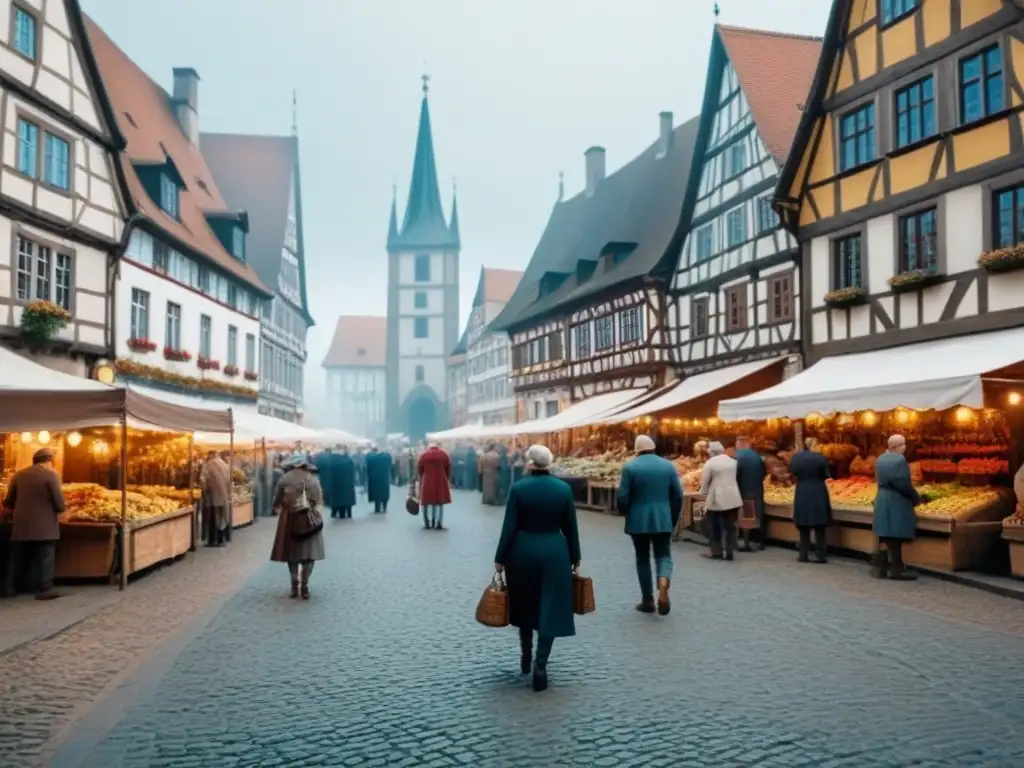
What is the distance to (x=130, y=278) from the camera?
25.3m

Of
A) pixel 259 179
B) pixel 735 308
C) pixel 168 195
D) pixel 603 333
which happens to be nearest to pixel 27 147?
pixel 168 195

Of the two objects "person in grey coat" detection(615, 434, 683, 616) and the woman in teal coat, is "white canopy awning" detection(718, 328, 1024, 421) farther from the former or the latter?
the woman in teal coat

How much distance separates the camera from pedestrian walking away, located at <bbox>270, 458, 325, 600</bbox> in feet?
37.5

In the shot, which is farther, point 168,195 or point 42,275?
point 168,195

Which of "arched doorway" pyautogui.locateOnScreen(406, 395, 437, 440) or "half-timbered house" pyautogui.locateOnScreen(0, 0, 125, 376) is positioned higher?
"half-timbered house" pyautogui.locateOnScreen(0, 0, 125, 376)

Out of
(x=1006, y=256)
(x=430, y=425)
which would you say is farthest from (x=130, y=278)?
(x=430, y=425)

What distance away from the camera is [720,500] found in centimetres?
1438

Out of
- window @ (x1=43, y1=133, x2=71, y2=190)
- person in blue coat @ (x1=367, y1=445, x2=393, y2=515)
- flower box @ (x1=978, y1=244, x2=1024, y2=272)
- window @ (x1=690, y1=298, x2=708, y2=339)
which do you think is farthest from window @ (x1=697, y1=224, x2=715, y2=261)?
window @ (x1=43, y1=133, x2=71, y2=190)

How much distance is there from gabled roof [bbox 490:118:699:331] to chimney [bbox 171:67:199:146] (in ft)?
47.6

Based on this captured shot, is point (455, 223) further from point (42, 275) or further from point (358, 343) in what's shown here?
point (42, 275)

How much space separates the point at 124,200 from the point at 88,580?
1296 cm

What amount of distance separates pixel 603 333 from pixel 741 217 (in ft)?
30.8

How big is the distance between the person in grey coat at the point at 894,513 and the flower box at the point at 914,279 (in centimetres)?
536

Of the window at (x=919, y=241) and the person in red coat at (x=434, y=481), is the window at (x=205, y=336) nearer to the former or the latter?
the person in red coat at (x=434, y=481)
